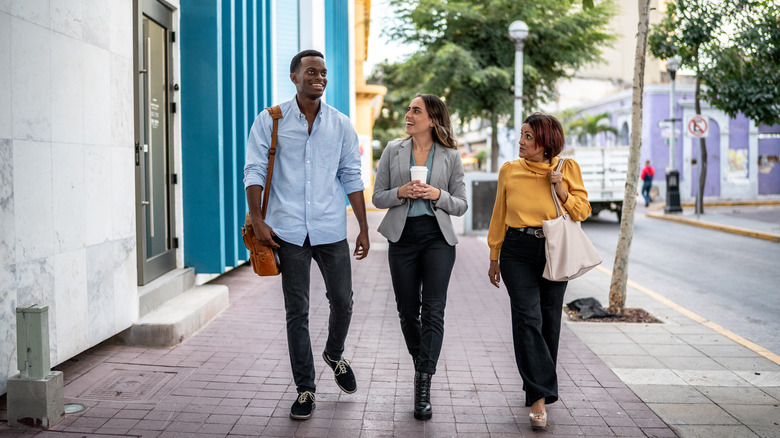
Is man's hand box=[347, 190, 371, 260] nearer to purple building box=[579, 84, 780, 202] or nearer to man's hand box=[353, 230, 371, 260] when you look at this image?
man's hand box=[353, 230, 371, 260]

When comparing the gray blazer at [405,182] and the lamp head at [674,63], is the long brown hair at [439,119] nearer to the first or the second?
the gray blazer at [405,182]

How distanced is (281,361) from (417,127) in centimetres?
211

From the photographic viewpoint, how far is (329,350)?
4.46 m

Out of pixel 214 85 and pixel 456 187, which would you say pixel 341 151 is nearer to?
pixel 456 187

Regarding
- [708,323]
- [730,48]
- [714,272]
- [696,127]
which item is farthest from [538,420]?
[696,127]

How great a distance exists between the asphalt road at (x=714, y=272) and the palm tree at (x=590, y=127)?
20860mm

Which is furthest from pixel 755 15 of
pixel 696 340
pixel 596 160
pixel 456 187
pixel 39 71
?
pixel 39 71

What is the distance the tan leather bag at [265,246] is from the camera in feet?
13.2

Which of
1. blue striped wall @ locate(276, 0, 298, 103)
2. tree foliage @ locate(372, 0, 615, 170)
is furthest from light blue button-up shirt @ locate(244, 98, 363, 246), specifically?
tree foliage @ locate(372, 0, 615, 170)

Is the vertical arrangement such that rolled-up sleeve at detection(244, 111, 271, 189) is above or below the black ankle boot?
above

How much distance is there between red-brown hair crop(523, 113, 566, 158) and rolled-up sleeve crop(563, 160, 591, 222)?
12cm

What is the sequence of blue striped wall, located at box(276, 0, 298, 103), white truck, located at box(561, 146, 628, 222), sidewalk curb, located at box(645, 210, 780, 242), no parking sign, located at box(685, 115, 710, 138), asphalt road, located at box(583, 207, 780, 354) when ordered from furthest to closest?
no parking sign, located at box(685, 115, 710, 138), white truck, located at box(561, 146, 628, 222), sidewalk curb, located at box(645, 210, 780, 242), blue striped wall, located at box(276, 0, 298, 103), asphalt road, located at box(583, 207, 780, 354)

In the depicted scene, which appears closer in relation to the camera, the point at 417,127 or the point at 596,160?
the point at 417,127

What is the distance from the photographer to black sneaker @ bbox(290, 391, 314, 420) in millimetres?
4145
